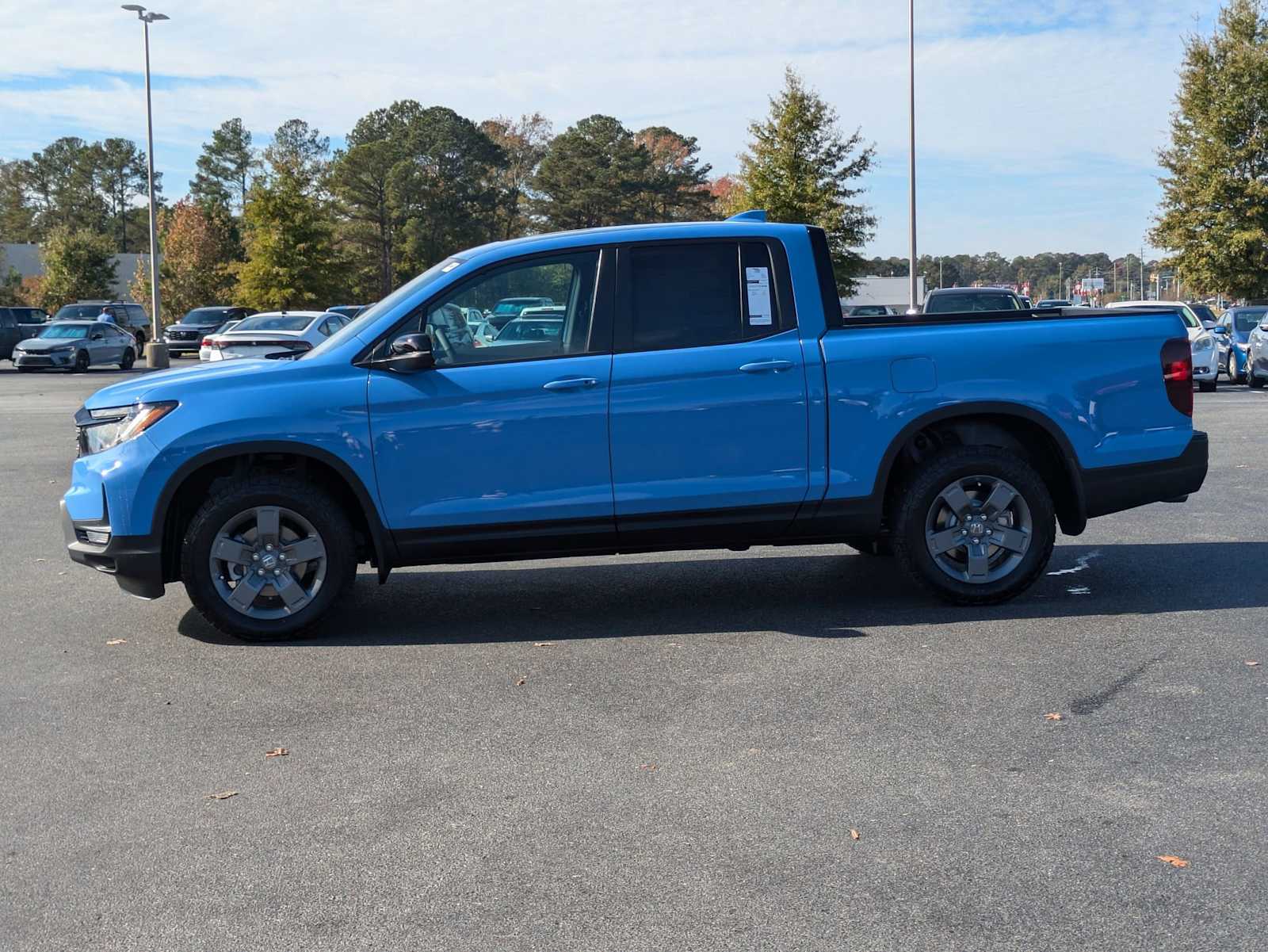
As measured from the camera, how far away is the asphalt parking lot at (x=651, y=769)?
375 cm

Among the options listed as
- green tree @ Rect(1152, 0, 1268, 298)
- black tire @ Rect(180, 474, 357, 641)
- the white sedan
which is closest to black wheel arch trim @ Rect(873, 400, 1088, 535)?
black tire @ Rect(180, 474, 357, 641)

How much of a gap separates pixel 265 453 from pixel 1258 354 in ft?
75.2

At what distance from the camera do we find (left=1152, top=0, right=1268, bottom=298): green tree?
37.2 m

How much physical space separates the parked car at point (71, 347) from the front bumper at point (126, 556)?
32.7 meters

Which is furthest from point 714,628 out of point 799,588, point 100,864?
point 100,864

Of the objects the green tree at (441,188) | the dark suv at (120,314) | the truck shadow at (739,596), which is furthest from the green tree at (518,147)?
the truck shadow at (739,596)

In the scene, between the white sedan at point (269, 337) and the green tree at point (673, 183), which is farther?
the green tree at point (673, 183)

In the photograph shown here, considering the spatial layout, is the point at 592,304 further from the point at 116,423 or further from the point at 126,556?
the point at 126,556

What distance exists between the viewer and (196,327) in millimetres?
45031

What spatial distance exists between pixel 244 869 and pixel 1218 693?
3.90 meters

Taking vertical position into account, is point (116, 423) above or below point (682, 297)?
below

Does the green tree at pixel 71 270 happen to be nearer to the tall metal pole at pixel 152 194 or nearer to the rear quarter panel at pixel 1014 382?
the tall metal pole at pixel 152 194

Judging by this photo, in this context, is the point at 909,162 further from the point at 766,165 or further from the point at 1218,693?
the point at 1218,693

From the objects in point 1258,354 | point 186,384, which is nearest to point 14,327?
point 1258,354
